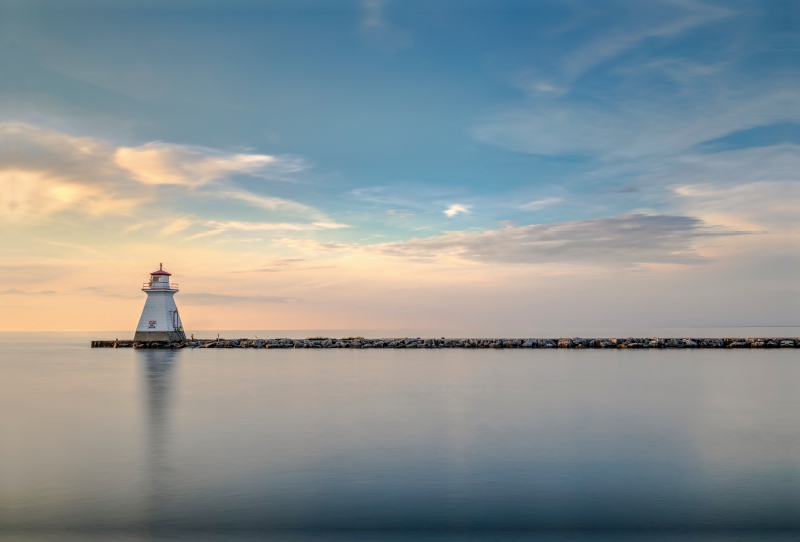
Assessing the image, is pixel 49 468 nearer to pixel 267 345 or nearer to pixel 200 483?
pixel 200 483

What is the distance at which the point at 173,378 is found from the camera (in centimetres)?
2705

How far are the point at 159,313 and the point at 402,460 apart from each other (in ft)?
111

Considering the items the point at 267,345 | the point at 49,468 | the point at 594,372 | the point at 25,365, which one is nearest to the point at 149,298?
the point at 25,365

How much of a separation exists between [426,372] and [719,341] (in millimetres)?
28353

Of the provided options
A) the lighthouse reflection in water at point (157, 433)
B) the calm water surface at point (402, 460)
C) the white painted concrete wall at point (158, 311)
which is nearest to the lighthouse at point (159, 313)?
the white painted concrete wall at point (158, 311)

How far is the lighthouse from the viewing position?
39062 millimetres

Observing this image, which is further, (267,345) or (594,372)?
(267,345)

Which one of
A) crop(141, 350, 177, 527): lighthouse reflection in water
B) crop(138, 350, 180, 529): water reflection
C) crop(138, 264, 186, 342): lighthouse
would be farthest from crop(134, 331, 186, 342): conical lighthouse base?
crop(138, 350, 180, 529): water reflection

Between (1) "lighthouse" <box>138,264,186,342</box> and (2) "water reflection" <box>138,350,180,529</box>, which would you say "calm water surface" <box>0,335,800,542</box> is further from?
(1) "lighthouse" <box>138,264,186,342</box>

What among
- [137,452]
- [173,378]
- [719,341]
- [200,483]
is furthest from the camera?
[719,341]

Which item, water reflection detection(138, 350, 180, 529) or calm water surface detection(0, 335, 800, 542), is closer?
calm water surface detection(0, 335, 800, 542)

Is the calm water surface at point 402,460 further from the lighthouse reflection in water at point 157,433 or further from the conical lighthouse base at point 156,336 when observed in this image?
the conical lighthouse base at point 156,336

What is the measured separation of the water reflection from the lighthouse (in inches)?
294

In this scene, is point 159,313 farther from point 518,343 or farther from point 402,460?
point 402,460
